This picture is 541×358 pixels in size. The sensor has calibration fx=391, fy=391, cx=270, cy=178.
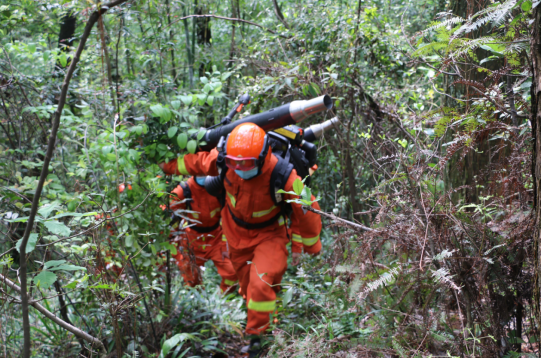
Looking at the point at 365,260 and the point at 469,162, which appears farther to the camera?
the point at 469,162

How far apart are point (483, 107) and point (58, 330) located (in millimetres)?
3598

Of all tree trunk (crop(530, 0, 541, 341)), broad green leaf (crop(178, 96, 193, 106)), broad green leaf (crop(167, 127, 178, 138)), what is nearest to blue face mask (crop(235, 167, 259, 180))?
broad green leaf (crop(167, 127, 178, 138))

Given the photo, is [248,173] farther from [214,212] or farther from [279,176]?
[214,212]

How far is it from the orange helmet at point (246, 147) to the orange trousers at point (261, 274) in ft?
2.93

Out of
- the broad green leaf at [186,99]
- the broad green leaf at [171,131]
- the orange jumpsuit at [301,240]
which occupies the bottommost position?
the orange jumpsuit at [301,240]

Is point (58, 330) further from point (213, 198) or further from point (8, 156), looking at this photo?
point (213, 198)

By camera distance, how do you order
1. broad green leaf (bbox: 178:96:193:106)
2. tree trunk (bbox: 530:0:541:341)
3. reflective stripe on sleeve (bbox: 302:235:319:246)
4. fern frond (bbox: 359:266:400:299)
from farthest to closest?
1. reflective stripe on sleeve (bbox: 302:235:319:246)
2. broad green leaf (bbox: 178:96:193:106)
3. fern frond (bbox: 359:266:400:299)
4. tree trunk (bbox: 530:0:541:341)

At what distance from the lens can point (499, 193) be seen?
202 centimetres

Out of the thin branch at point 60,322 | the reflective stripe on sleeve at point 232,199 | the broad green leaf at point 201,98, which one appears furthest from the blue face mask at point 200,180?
the thin branch at point 60,322

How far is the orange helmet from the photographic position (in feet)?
11.4

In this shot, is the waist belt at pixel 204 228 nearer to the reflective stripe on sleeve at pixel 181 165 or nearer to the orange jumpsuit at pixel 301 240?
the orange jumpsuit at pixel 301 240

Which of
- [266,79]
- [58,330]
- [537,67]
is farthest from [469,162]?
[58,330]

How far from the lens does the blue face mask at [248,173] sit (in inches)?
141

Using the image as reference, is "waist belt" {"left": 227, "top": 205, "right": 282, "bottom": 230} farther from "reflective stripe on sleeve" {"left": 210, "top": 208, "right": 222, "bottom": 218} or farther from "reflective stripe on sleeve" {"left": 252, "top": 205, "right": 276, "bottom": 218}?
"reflective stripe on sleeve" {"left": 210, "top": 208, "right": 222, "bottom": 218}
